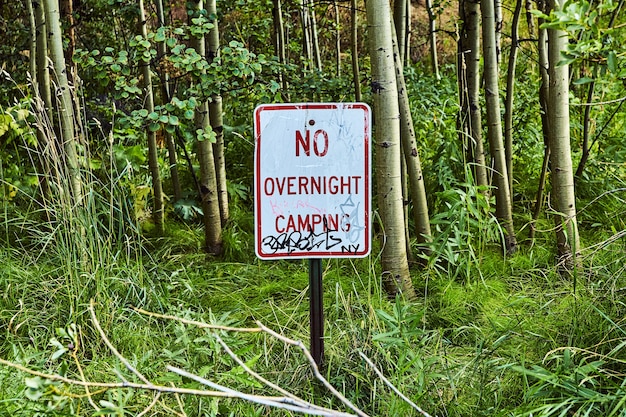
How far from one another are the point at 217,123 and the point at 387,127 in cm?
141

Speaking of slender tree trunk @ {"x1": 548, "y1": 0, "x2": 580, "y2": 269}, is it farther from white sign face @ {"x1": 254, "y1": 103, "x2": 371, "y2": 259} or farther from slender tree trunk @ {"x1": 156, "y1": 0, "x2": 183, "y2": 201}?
slender tree trunk @ {"x1": 156, "y1": 0, "x2": 183, "y2": 201}

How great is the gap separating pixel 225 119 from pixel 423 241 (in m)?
2.48

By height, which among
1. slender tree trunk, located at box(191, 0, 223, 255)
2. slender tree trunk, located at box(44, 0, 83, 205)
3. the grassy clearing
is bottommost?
the grassy clearing

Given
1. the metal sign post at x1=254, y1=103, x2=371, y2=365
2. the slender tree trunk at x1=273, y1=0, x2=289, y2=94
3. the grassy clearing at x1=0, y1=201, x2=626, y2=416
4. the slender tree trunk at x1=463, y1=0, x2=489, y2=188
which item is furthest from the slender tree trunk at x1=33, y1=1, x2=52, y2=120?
the slender tree trunk at x1=463, y1=0, x2=489, y2=188

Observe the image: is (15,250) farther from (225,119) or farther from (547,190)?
(547,190)

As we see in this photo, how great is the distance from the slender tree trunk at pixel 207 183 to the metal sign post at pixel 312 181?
1500 millimetres

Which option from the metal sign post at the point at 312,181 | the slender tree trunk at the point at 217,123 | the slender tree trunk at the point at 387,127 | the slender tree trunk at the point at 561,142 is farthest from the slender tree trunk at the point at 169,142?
the slender tree trunk at the point at 561,142

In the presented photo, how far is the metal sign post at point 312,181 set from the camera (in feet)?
8.41

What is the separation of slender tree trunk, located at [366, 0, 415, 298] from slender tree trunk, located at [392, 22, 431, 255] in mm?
374

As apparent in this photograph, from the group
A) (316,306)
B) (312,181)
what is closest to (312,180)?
(312,181)

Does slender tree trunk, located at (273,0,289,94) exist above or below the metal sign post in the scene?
above

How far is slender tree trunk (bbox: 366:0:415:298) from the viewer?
10.1ft

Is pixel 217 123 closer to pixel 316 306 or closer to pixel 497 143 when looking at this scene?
pixel 497 143

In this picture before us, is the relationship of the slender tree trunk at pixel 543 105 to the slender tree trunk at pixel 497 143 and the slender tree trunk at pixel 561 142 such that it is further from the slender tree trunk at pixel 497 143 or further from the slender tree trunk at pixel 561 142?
the slender tree trunk at pixel 561 142
